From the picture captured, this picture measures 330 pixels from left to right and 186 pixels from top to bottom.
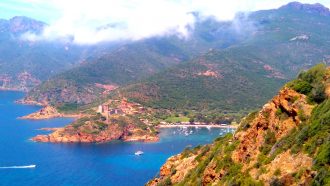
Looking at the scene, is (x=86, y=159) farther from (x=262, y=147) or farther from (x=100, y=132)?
(x=262, y=147)

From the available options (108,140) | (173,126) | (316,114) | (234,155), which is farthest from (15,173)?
(316,114)

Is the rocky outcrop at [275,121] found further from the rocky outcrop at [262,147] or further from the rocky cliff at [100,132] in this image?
the rocky cliff at [100,132]

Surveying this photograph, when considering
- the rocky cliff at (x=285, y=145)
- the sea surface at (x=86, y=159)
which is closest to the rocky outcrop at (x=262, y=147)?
the rocky cliff at (x=285, y=145)

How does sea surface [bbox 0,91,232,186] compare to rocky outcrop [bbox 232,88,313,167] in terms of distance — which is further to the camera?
sea surface [bbox 0,91,232,186]

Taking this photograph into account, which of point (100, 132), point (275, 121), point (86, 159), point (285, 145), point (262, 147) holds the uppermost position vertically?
point (275, 121)

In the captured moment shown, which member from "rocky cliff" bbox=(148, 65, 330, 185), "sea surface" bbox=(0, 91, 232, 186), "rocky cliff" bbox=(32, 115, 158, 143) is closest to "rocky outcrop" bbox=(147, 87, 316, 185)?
"rocky cliff" bbox=(148, 65, 330, 185)

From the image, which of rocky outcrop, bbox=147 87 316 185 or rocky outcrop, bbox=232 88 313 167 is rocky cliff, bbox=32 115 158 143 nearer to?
rocky outcrop, bbox=147 87 316 185

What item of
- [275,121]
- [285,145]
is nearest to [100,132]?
[275,121]
